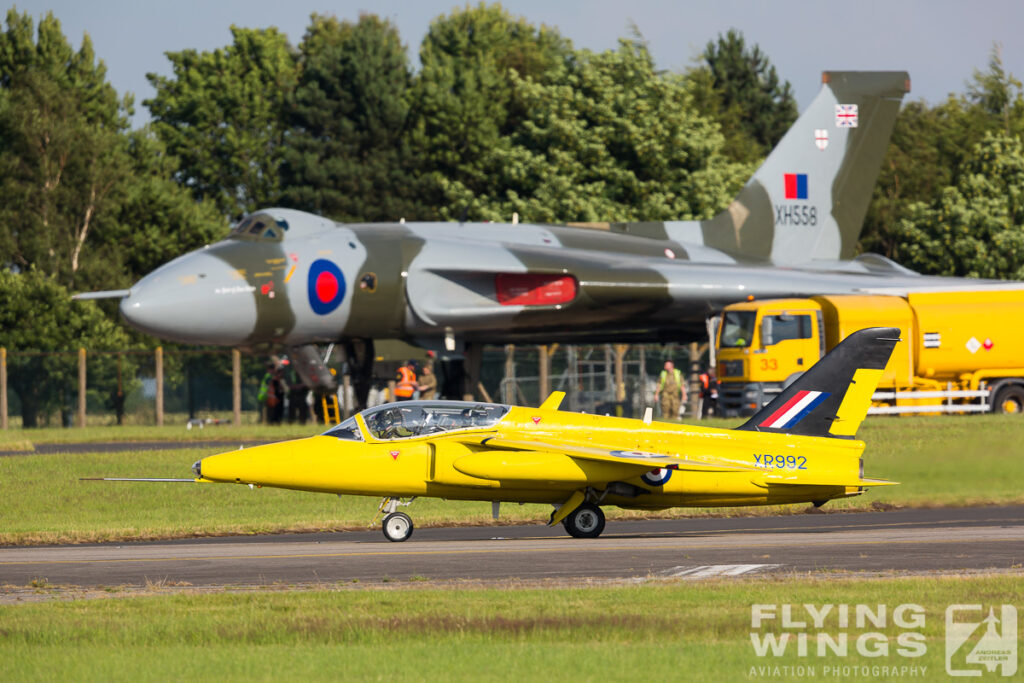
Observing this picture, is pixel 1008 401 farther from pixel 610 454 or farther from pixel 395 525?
pixel 395 525

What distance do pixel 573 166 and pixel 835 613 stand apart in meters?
50.5

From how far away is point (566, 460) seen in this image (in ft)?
57.6

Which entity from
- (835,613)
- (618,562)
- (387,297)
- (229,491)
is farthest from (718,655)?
(387,297)

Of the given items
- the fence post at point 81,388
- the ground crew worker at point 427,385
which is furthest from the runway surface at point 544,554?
the fence post at point 81,388

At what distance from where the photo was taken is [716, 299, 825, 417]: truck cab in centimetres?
3522

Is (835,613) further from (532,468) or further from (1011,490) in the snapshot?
(1011,490)

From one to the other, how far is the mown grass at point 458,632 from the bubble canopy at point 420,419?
4074mm

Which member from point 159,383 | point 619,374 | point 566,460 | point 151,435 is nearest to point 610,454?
point 566,460

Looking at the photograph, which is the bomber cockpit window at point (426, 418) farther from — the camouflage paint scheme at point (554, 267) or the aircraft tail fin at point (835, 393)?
the camouflage paint scheme at point (554, 267)

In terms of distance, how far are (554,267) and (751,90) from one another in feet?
240

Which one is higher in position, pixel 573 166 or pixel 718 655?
pixel 573 166

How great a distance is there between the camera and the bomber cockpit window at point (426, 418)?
1784 cm

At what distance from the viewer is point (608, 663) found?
408 inches

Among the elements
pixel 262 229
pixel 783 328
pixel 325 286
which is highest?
pixel 262 229
